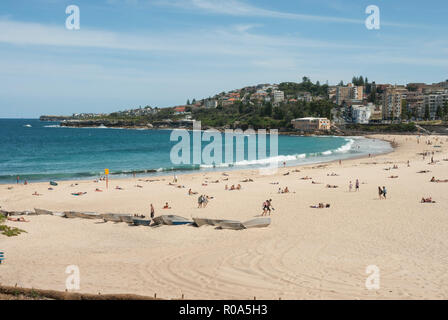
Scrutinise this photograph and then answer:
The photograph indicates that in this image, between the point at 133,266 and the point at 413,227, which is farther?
the point at 413,227

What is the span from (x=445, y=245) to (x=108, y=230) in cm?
1172

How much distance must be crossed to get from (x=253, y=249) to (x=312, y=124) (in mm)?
103274

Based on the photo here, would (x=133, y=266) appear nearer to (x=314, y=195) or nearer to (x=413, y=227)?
(x=413, y=227)

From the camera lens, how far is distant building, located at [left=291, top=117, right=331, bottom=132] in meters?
111

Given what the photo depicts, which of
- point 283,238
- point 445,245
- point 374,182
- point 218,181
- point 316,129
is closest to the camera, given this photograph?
point 445,245

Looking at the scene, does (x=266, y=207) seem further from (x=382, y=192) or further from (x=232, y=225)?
(x=382, y=192)

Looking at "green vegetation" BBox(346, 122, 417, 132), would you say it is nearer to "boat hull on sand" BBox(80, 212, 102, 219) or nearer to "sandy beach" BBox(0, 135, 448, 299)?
"sandy beach" BBox(0, 135, 448, 299)

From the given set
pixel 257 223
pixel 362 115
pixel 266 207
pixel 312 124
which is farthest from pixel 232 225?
pixel 362 115

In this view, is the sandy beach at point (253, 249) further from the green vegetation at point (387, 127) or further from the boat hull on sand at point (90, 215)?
the green vegetation at point (387, 127)

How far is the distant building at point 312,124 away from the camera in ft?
363

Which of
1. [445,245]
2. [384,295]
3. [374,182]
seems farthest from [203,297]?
[374,182]

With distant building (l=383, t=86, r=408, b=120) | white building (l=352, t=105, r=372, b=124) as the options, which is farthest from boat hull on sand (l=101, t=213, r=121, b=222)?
distant building (l=383, t=86, r=408, b=120)

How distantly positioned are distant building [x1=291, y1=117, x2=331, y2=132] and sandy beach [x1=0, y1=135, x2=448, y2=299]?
89102mm

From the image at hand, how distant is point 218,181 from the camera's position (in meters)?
31.1
